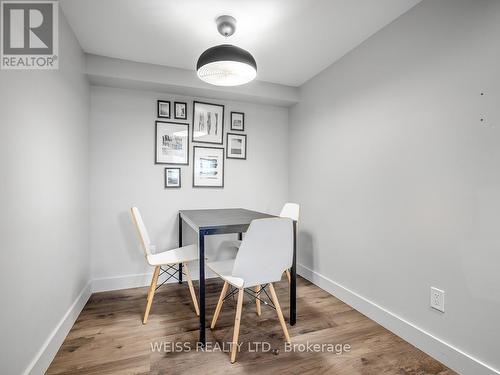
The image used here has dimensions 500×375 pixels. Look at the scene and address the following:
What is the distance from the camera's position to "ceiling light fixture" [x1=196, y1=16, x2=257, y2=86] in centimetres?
168

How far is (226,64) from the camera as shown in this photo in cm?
172

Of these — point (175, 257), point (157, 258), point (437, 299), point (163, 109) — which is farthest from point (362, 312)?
point (163, 109)

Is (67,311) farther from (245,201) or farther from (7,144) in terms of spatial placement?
(245,201)

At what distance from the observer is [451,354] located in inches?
62.7

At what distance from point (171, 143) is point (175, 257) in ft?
4.37

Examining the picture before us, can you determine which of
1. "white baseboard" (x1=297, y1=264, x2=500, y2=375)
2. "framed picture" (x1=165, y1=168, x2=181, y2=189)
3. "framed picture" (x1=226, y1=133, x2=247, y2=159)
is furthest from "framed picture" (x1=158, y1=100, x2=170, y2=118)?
"white baseboard" (x1=297, y1=264, x2=500, y2=375)

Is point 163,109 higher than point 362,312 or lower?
higher

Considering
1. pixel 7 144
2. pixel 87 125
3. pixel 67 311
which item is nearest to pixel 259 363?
pixel 67 311

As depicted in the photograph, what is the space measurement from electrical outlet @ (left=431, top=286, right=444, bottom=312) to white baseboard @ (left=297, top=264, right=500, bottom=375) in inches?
7.9

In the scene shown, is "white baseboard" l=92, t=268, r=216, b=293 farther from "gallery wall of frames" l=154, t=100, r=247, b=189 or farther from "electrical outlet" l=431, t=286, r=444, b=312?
"electrical outlet" l=431, t=286, r=444, b=312

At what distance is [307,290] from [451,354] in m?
1.33

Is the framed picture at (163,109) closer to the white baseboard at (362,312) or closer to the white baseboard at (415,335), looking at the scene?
the white baseboard at (362,312)
